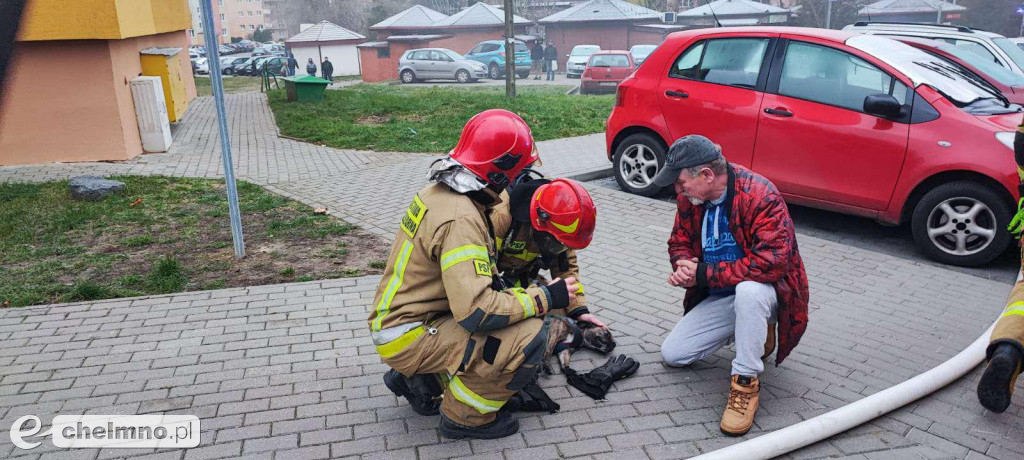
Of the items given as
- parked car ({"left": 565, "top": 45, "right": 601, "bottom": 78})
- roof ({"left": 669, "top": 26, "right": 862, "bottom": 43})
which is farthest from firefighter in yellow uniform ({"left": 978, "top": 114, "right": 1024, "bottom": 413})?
parked car ({"left": 565, "top": 45, "right": 601, "bottom": 78})

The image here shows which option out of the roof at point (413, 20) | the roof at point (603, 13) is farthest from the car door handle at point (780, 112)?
the roof at point (413, 20)

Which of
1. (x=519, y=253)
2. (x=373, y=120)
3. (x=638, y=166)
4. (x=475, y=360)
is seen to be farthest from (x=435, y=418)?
(x=373, y=120)

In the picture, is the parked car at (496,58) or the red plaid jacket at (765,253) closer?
the red plaid jacket at (765,253)

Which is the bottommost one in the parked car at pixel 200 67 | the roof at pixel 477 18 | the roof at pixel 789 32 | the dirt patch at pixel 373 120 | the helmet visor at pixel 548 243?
the parked car at pixel 200 67

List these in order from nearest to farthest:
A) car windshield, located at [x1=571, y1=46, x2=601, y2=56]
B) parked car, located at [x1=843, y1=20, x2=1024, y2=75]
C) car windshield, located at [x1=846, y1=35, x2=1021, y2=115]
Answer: car windshield, located at [x1=846, y1=35, x2=1021, y2=115] < parked car, located at [x1=843, y1=20, x2=1024, y2=75] < car windshield, located at [x1=571, y1=46, x2=601, y2=56]

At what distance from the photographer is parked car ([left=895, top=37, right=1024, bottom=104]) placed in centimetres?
943

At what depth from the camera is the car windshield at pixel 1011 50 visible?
11164mm

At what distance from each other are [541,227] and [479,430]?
1.03 meters

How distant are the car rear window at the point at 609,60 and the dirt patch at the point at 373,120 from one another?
10397mm

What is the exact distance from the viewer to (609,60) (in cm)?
2348

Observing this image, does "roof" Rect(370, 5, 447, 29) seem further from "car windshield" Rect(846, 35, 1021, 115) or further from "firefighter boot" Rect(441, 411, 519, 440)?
"firefighter boot" Rect(441, 411, 519, 440)

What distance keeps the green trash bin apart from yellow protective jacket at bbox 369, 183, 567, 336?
15612 mm

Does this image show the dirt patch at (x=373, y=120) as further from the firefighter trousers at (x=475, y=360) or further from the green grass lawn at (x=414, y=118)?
the firefighter trousers at (x=475, y=360)

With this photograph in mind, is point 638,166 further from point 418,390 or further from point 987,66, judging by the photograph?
Answer: point 987,66
